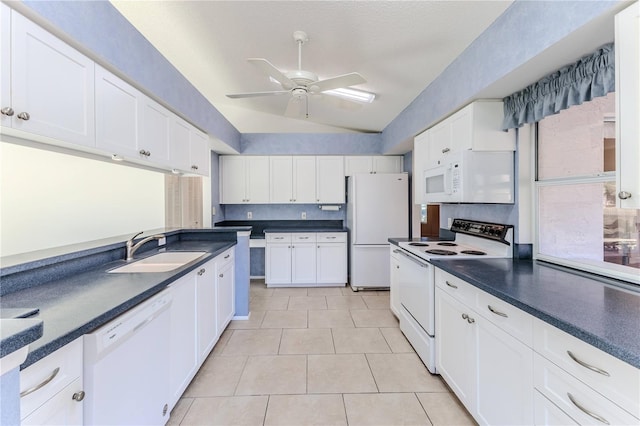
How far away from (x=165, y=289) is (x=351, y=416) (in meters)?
1.37

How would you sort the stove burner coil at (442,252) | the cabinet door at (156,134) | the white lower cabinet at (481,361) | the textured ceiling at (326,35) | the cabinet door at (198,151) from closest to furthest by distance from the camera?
the white lower cabinet at (481,361) < the textured ceiling at (326,35) < the cabinet door at (156,134) < the stove burner coil at (442,252) < the cabinet door at (198,151)

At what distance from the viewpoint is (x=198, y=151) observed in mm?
2930

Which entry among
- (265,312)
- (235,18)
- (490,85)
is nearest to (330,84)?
(235,18)

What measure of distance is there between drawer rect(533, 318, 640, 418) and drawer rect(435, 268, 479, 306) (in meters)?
0.46

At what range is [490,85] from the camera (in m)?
1.85

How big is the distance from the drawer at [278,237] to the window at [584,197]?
3089 mm

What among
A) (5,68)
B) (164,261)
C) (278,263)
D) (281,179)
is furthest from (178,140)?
(278,263)

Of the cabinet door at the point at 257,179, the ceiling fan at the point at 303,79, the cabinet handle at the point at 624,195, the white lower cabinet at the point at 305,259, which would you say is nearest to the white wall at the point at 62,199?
the ceiling fan at the point at 303,79

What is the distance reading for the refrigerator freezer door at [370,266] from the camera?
4.10 m

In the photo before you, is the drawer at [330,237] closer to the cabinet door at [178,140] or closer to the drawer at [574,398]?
the cabinet door at [178,140]

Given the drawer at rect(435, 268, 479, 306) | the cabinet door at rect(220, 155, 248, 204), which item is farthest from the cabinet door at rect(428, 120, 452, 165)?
the cabinet door at rect(220, 155, 248, 204)

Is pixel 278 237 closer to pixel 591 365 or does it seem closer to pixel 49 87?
pixel 49 87

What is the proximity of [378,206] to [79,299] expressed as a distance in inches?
138

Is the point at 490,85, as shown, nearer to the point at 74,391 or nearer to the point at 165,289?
the point at 165,289
